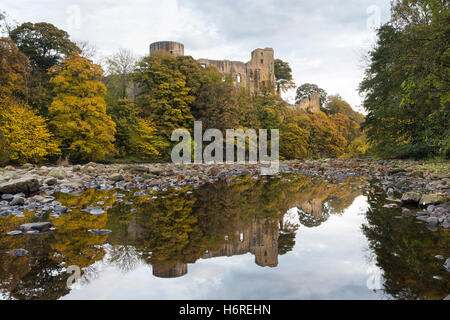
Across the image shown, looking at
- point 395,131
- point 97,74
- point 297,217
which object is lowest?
point 297,217

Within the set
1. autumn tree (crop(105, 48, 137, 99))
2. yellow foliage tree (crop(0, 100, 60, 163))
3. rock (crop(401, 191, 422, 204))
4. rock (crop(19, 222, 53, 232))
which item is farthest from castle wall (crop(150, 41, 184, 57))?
rock (crop(19, 222, 53, 232))

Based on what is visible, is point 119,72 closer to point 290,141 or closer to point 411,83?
point 290,141

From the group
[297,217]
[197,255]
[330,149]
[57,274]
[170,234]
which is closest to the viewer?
[57,274]

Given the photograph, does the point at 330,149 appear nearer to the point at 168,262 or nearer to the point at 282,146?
the point at 282,146

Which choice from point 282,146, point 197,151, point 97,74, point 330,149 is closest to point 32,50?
point 97,74

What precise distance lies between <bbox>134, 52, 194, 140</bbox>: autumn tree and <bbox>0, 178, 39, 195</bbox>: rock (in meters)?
16.4

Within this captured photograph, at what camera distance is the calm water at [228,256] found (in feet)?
5.24

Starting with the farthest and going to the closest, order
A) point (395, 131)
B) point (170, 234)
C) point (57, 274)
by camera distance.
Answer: point (395, 131), point (170, 234), point (57, 274)

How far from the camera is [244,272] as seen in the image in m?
1.86

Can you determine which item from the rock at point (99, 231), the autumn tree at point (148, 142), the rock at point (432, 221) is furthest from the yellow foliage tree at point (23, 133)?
the rock at point (432, 221)

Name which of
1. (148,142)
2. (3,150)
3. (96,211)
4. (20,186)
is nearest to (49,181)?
(20,186)

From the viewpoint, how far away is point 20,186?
200 inches

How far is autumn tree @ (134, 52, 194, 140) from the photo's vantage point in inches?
870
